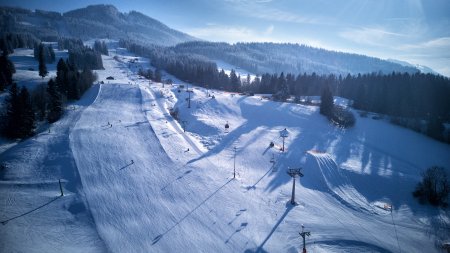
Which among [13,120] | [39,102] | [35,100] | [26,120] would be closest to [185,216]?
[26,120]

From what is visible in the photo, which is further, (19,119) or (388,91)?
(388,91)

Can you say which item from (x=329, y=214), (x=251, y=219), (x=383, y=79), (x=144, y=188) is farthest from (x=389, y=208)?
(x=383, y=79)

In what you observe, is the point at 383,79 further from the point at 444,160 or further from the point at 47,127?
the point at 47,127

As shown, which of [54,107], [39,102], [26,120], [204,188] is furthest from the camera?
[39,102]

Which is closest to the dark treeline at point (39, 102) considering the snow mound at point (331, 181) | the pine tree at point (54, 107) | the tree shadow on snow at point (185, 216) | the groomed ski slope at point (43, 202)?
the pine tree at point (54, 107)

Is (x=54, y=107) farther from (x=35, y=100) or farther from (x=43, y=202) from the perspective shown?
(x=43, y=202)

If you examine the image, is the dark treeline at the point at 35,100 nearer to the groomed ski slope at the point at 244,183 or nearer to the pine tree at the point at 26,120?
the pine tree at the point at 26,120
